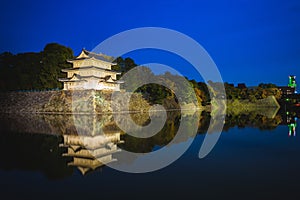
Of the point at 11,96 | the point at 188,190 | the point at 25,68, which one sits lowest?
the point at 188,190

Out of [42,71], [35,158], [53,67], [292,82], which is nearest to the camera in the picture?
[35,158]

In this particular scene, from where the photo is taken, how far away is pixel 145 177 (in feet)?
17.6

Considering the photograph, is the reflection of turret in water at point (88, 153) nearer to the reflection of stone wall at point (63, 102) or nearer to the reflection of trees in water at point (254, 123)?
the reflection of trees in water at point (254, 123)

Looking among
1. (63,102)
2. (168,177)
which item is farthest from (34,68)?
(168,177)

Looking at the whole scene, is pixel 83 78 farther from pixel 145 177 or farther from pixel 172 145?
pixel 145 177

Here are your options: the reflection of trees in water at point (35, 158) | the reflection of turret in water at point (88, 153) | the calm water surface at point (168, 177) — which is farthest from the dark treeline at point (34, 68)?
the calm water surface at point (168, 177)

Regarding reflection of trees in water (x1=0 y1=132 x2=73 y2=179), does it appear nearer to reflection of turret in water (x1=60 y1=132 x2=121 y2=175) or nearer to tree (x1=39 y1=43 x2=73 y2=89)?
reflection of turret in water (x1=60 y1=132 x2=121 y2=175)

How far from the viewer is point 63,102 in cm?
3025

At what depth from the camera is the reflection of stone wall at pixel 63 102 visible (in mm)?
29000

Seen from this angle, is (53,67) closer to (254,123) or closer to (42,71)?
(42,71)

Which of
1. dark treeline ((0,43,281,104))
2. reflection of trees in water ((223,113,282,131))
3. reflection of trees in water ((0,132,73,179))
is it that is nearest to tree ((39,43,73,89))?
dark treeline ((0,43,281,104))

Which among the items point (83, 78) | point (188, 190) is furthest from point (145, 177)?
point (83, 78)

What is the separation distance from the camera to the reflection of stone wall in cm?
2900

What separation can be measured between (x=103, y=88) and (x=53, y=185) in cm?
2891
